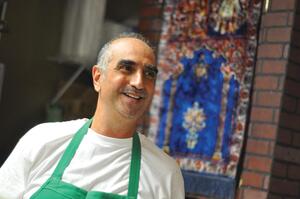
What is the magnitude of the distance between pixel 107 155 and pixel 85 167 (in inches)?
4.0

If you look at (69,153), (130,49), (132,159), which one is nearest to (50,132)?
(69,153)

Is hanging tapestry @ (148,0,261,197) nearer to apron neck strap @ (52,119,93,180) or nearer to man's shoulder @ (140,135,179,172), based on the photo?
man's shoulder @ (140,135,179,172)

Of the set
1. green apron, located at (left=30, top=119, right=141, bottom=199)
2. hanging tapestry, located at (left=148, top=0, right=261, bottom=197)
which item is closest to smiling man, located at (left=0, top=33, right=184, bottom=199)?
green apron, located at (left=30, top=119, right=141, bottom=199)

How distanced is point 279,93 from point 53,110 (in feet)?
6.40

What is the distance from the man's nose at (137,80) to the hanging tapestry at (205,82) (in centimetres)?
142

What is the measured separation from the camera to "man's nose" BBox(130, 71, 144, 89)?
2.15 m

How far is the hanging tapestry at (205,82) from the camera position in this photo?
3.49 metres

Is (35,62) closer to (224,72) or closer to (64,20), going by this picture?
(64,20)

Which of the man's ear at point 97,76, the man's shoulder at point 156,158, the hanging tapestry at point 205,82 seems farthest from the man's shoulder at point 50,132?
the hanging tapestry at point 205,82

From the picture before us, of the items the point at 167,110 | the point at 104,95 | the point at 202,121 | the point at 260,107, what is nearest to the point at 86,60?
the point at 167,110

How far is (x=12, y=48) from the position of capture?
4.35 metres

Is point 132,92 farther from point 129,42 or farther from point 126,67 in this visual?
point 129,42

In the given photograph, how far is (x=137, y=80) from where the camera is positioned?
7.07ft

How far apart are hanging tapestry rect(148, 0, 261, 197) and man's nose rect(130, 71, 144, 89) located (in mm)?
1423
